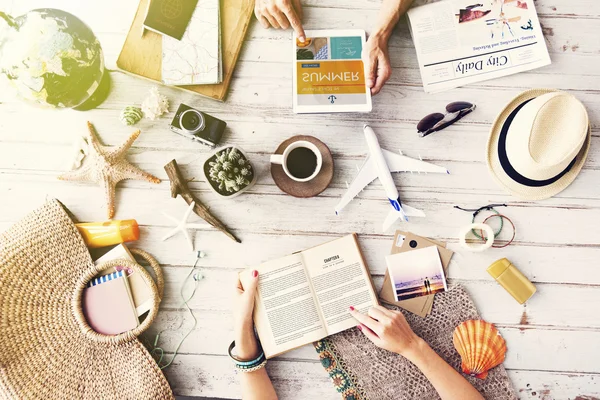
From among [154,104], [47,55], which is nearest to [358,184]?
[154,104]

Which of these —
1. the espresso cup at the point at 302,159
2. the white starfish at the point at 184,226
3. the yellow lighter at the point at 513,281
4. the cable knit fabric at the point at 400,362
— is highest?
the espresso cup at the point at 302,159

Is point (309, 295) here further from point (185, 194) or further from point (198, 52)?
point (198, 52)

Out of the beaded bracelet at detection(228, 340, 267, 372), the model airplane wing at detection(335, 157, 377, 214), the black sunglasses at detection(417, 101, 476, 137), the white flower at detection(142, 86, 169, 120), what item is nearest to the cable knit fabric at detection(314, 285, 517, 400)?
the beaded bracelet at detection(228, 340, 267, 372)

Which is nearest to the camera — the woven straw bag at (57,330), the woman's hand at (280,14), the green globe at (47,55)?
the green globe at (47,55)

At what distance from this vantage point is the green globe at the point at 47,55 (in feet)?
3.09

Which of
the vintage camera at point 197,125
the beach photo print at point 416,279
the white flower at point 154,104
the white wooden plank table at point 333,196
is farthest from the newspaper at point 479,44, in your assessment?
the white flower at point 154,104

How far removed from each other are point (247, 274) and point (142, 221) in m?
0.35

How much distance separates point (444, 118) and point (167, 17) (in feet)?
2.79

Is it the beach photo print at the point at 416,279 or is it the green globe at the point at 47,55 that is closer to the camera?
the green globe at the point at 47,55

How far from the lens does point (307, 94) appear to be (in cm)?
121

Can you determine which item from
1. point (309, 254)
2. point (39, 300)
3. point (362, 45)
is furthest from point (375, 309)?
point (39, 300)

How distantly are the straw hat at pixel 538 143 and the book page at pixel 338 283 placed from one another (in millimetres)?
487

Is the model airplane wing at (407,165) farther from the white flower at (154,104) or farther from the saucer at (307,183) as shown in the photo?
the white flower at (154,104)

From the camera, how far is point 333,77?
1.20 m
